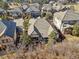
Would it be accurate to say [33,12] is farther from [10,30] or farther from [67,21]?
[10,30]

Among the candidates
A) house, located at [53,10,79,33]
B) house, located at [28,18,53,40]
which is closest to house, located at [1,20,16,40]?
house, located at [28,18,53,40]

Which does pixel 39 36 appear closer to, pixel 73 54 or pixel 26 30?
pixel 26 30

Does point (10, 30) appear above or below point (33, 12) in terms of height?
above

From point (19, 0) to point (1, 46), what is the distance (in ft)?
97.6

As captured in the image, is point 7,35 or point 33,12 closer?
point 7,35

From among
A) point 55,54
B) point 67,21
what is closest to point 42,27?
point 67,21

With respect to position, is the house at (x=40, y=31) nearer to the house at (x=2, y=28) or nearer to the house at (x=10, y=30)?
the house at (x=10, y=30)

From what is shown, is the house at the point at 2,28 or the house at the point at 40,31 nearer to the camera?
the house at the point at 2,28

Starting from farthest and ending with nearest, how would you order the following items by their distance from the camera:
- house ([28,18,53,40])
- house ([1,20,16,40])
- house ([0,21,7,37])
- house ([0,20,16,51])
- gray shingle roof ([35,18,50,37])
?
gray shingle roof ([35,18,50,37]) → house ([28,18,53,40]) → house ([1,20,16,40]) → house ([0,21,7,37]) → house ([0,20,16,51])

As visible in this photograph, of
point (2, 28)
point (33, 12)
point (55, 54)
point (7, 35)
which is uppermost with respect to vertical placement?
point (55, 54)

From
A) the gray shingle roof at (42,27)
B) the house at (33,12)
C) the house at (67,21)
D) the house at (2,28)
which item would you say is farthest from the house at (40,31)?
the house at (33,12)

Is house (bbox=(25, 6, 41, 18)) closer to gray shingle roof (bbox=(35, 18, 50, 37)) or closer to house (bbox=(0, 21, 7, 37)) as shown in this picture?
gray shingle roof (bbox=(35, 18, 50, 37))

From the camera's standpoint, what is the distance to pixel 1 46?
17.3 metres

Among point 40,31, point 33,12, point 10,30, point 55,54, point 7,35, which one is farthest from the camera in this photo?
point 33,12
